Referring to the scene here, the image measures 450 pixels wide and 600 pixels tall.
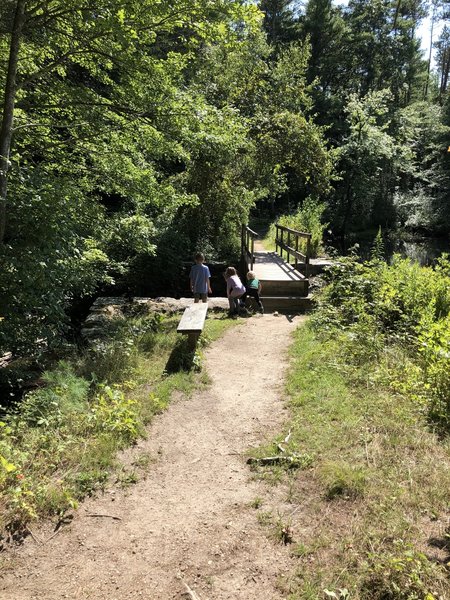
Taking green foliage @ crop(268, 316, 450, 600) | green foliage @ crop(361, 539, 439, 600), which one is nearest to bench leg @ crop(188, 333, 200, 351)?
green foliage @ crop(268, 316, 450, 600)

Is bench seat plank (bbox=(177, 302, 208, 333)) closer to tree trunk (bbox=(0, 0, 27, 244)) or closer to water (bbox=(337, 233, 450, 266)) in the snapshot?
tree trunk (bbox=(0, 0, 27, 244))

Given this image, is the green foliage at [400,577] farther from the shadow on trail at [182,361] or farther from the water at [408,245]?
the water at [408,245]

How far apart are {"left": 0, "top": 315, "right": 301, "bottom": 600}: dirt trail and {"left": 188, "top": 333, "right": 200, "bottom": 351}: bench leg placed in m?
1.76

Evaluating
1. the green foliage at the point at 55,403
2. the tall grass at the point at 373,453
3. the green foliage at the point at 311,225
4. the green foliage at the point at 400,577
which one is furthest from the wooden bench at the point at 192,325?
the green foliage at the point at 311,225

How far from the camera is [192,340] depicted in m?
6.78

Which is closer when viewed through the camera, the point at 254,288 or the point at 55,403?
the point at 55,403

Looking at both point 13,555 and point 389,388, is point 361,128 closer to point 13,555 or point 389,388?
point 389,388

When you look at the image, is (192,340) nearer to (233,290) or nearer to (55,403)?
(55,403)

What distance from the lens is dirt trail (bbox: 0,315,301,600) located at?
2744 mm

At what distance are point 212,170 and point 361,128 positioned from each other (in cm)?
1188

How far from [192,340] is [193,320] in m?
0.39

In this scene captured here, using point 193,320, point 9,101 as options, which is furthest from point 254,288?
point 9,101

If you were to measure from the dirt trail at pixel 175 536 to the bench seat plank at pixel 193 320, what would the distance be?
5.36 feet

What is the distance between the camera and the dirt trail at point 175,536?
274 cm
